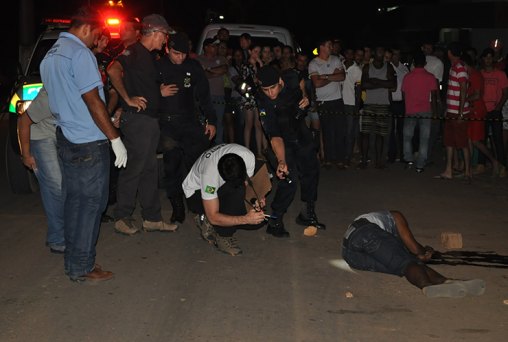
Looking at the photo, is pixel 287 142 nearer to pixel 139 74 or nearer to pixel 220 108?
pixel 139 74

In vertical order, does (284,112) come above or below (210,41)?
below

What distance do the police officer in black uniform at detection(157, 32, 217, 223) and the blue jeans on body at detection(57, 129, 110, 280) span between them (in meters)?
2.19

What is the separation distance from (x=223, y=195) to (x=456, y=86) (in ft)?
A: 18.6

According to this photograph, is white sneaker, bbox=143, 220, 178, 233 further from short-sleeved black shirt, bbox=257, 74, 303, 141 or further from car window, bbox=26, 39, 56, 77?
car window, bbox=26, 39, 56, 77

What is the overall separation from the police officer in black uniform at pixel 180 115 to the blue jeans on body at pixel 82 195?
219cm

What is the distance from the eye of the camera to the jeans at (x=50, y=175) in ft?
24.9

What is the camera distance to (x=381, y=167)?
1334 centimetres

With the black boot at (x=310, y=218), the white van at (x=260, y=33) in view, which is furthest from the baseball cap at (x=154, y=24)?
the white van at (x=260, y=33)

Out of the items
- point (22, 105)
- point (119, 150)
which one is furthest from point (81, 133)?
point (22, 105)

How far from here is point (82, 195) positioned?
664cm

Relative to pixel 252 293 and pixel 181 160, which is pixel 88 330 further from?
pixel 181 160

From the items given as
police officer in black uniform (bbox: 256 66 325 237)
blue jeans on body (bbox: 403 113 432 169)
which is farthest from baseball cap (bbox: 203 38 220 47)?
police officer in black uniform (bbox: 256 66 325 237)

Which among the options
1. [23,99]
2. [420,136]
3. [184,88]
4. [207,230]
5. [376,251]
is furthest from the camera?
[420,136]

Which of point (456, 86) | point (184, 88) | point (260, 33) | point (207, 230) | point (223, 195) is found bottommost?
point (207, 230)
